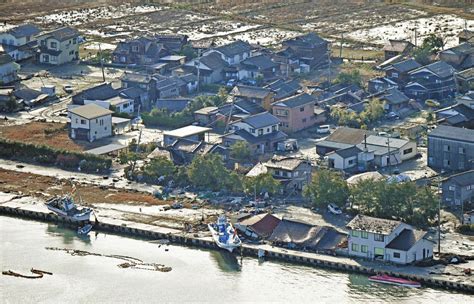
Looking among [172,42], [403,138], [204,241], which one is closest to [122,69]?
[172,42]

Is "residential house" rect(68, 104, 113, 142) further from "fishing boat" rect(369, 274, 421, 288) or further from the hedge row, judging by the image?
"fishing boat" rect(369, 274, 421, 288)

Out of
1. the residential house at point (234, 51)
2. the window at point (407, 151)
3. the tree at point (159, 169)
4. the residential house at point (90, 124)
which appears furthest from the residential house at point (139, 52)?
the window at point (407, 151)

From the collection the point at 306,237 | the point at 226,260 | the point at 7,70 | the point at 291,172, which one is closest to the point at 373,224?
the point at 306,237

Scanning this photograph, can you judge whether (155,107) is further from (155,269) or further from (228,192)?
(155,269)

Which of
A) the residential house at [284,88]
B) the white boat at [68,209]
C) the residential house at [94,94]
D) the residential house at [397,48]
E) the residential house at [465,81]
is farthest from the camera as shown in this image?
the residential house at [397,48]

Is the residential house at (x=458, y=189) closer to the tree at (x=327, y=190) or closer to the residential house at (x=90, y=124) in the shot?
the tree at (x=327, y=190)

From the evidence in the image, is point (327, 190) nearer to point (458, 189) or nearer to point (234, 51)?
point (458, 189)
